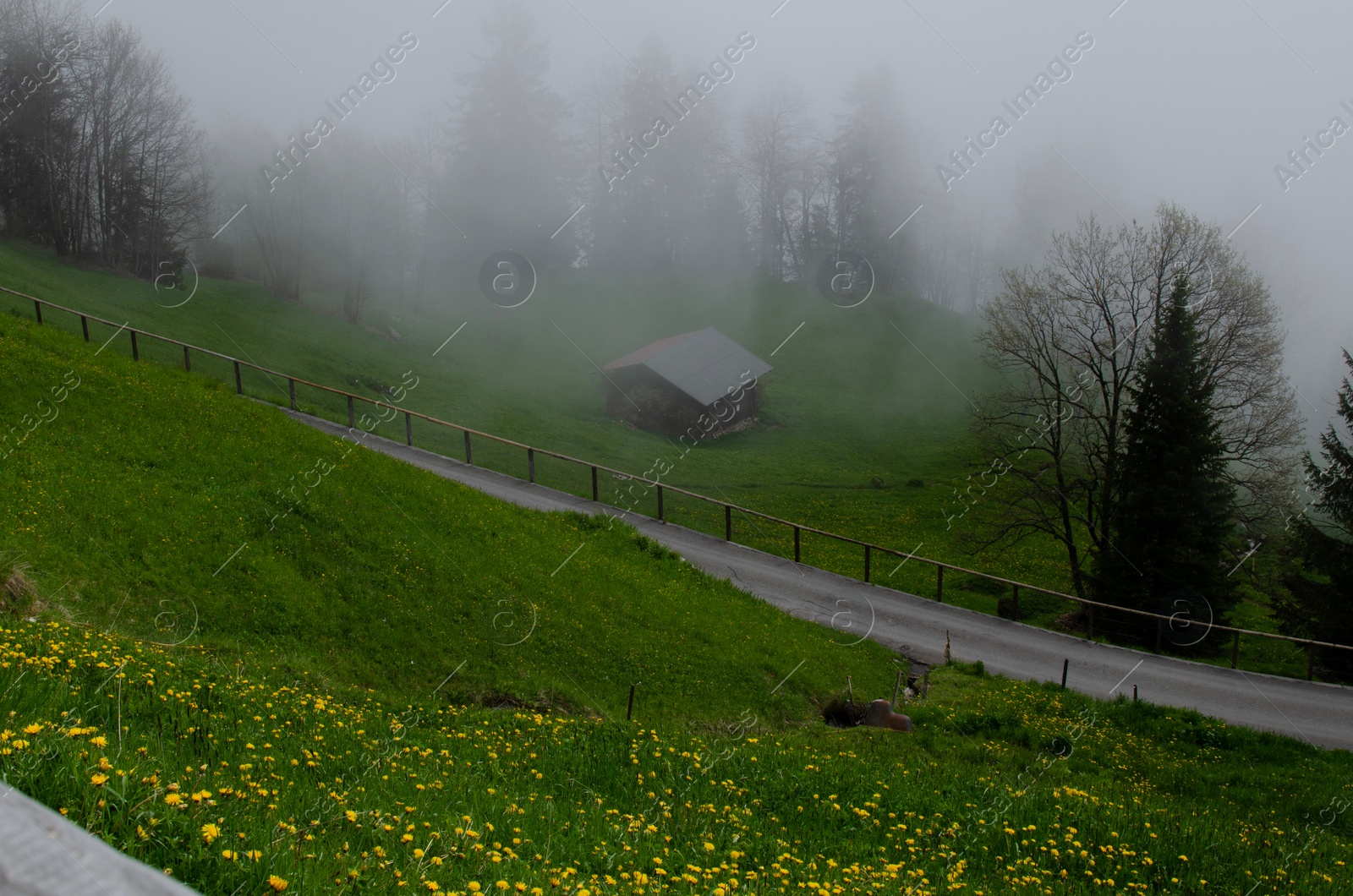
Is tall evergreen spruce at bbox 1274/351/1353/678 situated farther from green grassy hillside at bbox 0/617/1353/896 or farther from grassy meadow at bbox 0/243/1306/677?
green grassy hillside at bbox 0/617/1353/896

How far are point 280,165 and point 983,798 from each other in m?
62.8

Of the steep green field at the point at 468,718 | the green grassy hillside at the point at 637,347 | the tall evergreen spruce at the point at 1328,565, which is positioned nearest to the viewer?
the steep green field at the point at 468,718

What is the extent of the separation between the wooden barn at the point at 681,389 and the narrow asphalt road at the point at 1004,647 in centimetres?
1926

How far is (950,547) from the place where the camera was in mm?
37062

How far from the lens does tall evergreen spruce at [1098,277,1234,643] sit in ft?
93.7

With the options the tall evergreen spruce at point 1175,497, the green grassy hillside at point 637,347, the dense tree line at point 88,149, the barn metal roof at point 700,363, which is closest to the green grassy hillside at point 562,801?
the tall evergreen spruce at point 1175,497

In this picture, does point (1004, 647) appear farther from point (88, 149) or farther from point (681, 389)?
point (88, 149)

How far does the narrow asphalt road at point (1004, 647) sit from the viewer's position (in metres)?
18.7

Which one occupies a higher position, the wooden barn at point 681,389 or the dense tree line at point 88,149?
the dense tree line at point 88,149

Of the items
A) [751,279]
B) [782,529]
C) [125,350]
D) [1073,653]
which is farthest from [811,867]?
Result: [751,279]

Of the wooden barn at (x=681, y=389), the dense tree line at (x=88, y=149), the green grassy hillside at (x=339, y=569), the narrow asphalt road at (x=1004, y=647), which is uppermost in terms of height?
the dense tree line at (x=88, y=149)

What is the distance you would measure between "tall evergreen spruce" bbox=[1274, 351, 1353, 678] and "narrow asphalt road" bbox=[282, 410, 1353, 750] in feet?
20.1

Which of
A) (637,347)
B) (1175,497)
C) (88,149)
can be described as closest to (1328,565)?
(1175,497)

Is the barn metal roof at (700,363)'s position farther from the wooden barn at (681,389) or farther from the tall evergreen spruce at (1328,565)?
the tall evergreen spruce at (1328,565)
